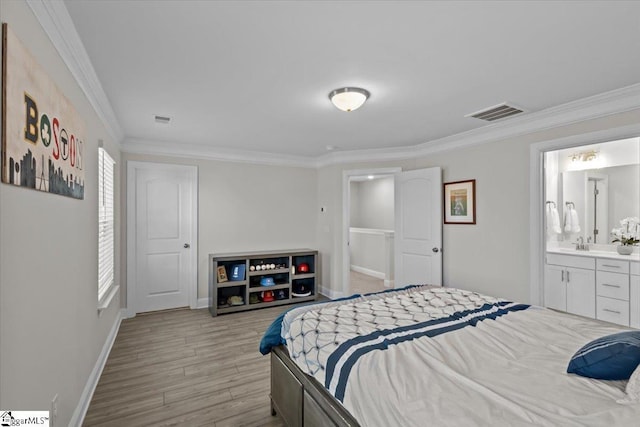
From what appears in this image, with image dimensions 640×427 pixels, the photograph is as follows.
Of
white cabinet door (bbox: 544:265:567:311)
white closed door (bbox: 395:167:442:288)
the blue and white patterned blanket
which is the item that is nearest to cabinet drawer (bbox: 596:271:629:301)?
white cabinet door (bbox: 544:265:567:311)

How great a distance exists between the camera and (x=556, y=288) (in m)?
3.93

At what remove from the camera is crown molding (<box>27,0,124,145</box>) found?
4.94 ft

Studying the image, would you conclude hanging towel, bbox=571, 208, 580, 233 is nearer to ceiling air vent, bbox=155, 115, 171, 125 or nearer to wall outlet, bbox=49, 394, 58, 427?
ceiling air vent, bbox=155, 115, 171, 125

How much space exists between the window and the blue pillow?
11.3 ft

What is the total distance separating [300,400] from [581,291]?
12.2ft

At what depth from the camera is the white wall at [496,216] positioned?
133 inches

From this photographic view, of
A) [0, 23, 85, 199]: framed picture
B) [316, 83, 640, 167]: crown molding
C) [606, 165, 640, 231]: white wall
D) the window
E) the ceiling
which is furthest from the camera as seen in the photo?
[606, 165, 640, 231]: white wall

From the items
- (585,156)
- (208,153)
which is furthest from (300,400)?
(585,156)

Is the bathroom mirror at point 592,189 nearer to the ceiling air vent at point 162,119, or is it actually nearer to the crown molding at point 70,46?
the ceiling air vent at point 162,119

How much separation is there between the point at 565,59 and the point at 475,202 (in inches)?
81.4

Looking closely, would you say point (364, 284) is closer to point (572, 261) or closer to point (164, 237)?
point (572, 261)

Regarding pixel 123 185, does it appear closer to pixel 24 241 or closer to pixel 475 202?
pixel 24 241

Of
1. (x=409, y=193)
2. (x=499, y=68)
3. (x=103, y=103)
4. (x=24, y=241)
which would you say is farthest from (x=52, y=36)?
(x=409, y=193)

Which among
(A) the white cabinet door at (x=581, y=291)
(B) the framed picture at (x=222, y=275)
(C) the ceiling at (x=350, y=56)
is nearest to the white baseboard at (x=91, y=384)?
(B) the framed picture at (x=222, y=275)
